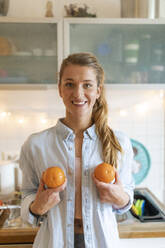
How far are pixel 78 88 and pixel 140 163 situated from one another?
45.8 inches

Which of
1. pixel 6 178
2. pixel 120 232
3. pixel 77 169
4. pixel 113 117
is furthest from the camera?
pixel 113 117

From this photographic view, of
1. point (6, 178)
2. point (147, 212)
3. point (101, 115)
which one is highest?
point (101, 115)

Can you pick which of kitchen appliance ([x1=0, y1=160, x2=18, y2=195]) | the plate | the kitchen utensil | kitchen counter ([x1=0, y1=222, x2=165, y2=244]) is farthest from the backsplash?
kitchen counter ([x1=0, y1=222, x2=165, y2=244])

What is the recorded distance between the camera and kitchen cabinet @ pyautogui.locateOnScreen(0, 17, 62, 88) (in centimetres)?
122

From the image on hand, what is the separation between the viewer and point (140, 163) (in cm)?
165

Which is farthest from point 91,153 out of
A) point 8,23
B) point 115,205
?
point 8,23

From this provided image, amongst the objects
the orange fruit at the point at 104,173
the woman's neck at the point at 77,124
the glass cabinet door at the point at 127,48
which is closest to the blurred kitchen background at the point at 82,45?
the glass cabinet door at the point at 127,48

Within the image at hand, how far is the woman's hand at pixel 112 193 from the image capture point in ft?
2.28

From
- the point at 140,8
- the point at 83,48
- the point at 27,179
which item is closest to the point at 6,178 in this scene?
the point at 27,179

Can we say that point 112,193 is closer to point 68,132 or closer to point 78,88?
point 68,132

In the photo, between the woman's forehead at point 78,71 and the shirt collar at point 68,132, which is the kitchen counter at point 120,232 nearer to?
the shirt collar at point 68,132

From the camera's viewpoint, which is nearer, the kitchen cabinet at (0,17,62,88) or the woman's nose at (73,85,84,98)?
the woman's nose at (73,85,84,98)

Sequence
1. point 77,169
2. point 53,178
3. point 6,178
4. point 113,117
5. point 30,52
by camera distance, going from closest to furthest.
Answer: point 53,178, point 77,169, point 30,52, point 6,178, point 113,117

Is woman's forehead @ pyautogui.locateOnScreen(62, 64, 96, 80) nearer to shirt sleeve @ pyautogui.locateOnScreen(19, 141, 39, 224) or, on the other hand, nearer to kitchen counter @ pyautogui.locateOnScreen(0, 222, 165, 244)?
shirt sleeve @ pyautogui.locateOnScreen(19, 141, 39, 224)
